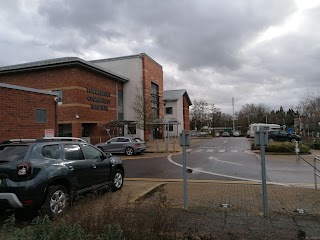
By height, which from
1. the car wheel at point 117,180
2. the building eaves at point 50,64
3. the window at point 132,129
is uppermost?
the building eaves at point 50,64

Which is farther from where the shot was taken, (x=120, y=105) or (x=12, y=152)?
(x=120, y=105)

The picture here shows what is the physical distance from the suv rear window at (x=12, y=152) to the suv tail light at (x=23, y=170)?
270mm

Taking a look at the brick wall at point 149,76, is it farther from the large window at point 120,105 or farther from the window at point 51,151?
the window at point 51,151

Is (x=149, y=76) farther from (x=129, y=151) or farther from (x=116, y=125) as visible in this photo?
(x=129, y=151)

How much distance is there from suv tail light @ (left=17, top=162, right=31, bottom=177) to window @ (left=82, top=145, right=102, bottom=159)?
2.12 m

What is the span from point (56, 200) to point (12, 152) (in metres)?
1.35

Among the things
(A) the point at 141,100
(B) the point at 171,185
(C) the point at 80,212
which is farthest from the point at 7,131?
(A) the point at 141,100

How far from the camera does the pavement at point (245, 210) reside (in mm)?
5242

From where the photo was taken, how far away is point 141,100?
135 feet

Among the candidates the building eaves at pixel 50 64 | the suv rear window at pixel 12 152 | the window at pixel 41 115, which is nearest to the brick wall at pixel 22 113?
the window at pixel 41 115

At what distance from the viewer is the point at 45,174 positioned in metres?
6.41

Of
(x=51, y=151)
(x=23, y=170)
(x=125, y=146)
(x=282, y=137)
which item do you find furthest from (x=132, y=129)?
(x=23, y=170)

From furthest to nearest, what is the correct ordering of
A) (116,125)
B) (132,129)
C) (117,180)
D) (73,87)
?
(132,129) < (116,125) < (73,87) < (117,180)

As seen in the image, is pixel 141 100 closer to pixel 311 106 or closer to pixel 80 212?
pixel 311 106
